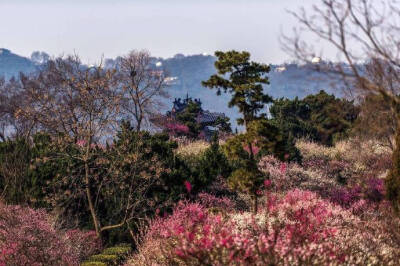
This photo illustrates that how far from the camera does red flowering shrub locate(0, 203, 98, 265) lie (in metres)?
14.3

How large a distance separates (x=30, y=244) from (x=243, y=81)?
7581 millimetres

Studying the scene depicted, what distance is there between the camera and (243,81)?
17.2 metres

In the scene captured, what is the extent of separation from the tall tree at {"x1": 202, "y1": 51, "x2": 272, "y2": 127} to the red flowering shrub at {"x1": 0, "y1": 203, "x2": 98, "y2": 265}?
614 centimetres

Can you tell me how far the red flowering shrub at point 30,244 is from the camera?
14281mm

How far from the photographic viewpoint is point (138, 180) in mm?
21656

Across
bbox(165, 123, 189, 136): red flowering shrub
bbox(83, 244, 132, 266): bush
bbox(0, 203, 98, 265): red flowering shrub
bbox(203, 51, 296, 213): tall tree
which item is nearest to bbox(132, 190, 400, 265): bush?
bbox(83, 244, 132, 266): bush

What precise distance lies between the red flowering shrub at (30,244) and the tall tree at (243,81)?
6.14 meters

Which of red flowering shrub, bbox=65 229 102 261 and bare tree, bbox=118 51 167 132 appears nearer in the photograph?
red flowering shrub, bbox=65 229 102 261

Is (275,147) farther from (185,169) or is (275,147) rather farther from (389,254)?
(185,169)

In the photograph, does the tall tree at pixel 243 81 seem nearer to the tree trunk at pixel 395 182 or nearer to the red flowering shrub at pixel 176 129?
the tree trunk at pixel 395 182

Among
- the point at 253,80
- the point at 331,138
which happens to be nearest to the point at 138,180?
the point at 253,80

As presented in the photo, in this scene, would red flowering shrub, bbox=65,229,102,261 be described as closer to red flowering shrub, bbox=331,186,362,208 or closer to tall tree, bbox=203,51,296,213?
tall tree, bbox=203,51,296,213

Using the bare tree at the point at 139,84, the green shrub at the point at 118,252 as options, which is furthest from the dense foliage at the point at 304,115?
the green shrub at the point at 118,252

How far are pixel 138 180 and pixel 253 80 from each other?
6918mm
